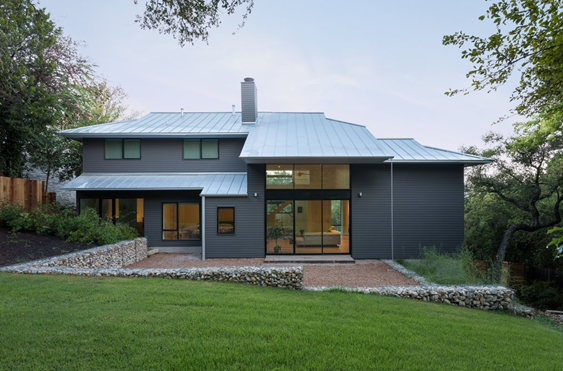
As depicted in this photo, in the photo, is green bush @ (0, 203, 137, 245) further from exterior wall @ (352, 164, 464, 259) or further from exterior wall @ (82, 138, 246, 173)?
exterior wall @ (352, 164, 464, 259)

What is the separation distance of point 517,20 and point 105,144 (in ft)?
47.6

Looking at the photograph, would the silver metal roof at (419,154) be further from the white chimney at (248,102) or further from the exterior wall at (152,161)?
the exterior wall at (152,161)

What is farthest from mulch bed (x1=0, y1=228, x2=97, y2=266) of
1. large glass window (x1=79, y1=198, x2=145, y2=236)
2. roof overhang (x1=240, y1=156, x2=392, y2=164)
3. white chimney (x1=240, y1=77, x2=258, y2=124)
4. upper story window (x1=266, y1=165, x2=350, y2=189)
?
white chimney (x1=240, y1=77, x2=258, y2=124)

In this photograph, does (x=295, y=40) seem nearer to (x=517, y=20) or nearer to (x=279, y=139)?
(x=279, y=139)

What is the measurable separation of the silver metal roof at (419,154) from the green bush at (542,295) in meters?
4.77

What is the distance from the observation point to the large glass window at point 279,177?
1265 cm

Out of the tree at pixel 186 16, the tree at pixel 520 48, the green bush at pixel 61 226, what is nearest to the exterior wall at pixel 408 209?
the tree at pixel 520 48

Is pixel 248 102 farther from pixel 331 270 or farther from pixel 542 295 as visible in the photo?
pixel 542 295

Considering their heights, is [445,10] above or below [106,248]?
above

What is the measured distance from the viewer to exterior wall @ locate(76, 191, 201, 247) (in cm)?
1373

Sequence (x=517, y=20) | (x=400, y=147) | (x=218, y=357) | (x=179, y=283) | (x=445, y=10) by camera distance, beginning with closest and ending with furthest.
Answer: (x=218, y=357) → (x=517, y=20) → (x=179, y=283) → (x=445, y=10) → (x=400, y=147)

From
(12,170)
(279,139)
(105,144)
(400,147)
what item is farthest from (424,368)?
(12,170)

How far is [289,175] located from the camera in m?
12.6

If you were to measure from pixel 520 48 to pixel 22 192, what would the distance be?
1643cm
